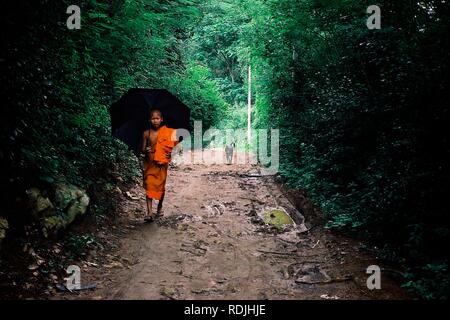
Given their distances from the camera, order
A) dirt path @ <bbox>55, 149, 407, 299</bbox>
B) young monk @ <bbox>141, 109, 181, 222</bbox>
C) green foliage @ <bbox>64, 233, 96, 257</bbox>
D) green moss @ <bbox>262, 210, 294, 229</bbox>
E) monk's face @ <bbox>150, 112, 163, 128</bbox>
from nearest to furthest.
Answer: dirt path @ <bbox>55, 149, 407, 299</bbox>, green foliage @ <bbox>64, 233, 96, 257</bbox>, monk's face @ <bbox>150, 112, 163, 128</bbox>, young monk @ <bbox>141, 109, 181, 222</bbox>, green moss @ <bbox>262, 210, 294, 229</bbox>

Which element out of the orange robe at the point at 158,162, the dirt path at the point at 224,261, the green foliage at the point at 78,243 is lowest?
the dirt path at the point at 224,261

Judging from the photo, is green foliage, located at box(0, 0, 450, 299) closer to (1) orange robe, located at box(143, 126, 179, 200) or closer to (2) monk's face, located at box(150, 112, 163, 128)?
(1) orange robe, located at box(143, 126, 179, 200)

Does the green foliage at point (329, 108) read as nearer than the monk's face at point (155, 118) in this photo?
Yes

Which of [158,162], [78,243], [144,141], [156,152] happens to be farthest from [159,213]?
[78,243]

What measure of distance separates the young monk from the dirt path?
735 millimetres

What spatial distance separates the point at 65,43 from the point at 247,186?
818 centimetres

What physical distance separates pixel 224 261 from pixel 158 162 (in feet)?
9.08

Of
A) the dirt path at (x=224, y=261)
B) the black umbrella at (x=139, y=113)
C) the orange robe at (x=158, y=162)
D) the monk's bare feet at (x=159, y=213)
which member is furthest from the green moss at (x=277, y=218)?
the black umbrella at (x=139, y=113)

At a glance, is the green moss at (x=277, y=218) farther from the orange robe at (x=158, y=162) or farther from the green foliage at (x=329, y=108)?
the orange robe at (x=158, y=162)

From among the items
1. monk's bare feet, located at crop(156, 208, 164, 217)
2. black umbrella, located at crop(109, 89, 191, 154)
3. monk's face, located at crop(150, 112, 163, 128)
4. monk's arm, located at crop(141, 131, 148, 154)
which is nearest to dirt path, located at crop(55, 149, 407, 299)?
monk's bare feet, located at crop(156, 208, 164, 217)

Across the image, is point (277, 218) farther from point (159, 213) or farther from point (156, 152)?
point (156, 152)

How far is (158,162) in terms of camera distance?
761 centimetres

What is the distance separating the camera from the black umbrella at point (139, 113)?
752 centimetres

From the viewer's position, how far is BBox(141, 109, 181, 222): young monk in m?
7.59
